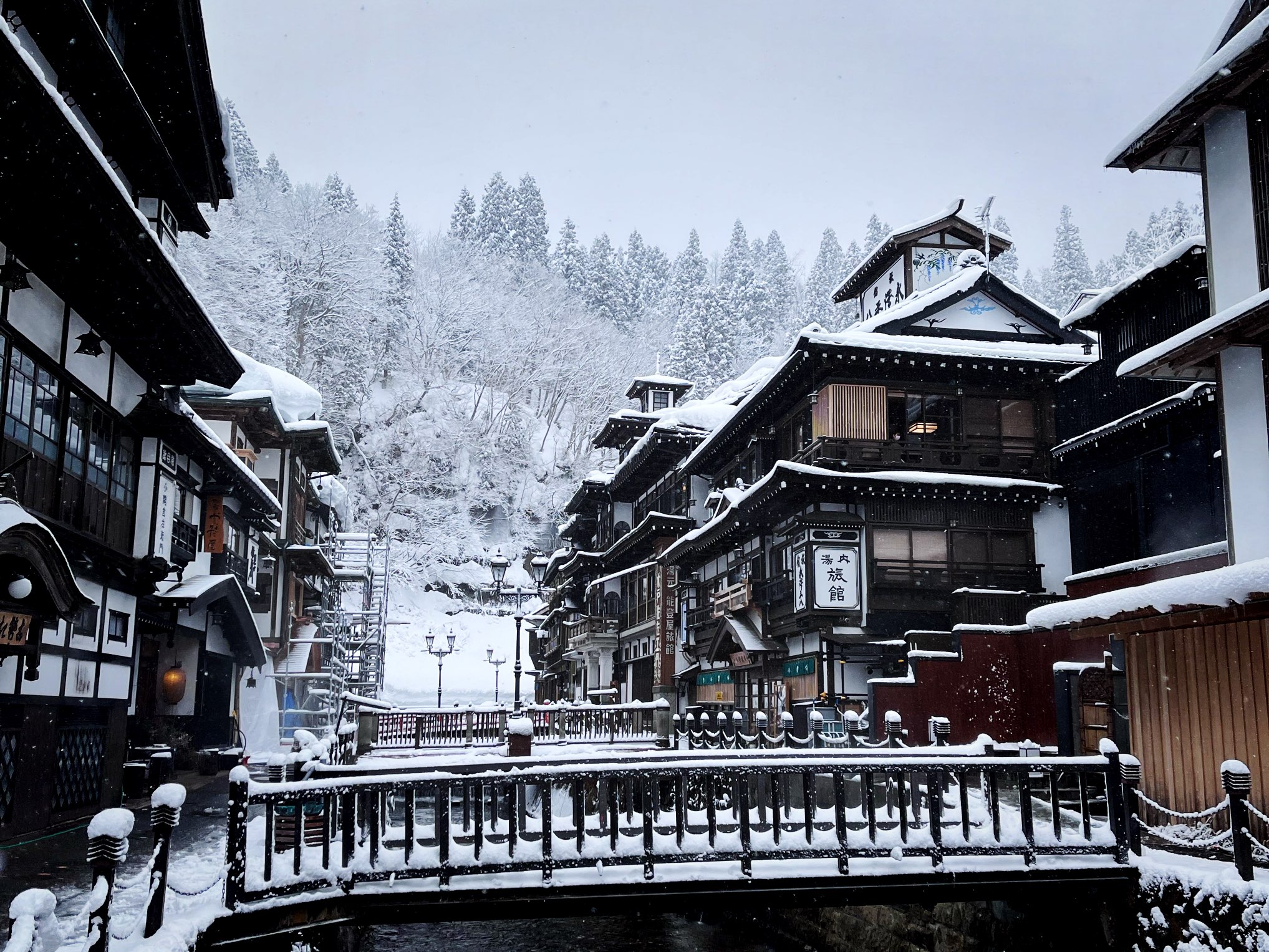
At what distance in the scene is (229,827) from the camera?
909cm

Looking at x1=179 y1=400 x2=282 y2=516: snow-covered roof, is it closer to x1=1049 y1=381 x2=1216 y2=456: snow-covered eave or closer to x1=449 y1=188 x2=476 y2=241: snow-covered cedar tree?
x1=1049 y1=381 x2=1216 y2=456: snow-covered eave

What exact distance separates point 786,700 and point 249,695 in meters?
16.8

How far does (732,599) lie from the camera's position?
3391 centimetres

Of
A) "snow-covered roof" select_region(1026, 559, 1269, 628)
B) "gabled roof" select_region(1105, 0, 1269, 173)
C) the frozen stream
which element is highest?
"gabled roof" select_region(1105, 0, 1269, 173)

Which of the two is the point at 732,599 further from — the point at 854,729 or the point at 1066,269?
the point at 1066,269

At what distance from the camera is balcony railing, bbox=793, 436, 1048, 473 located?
28656 mm

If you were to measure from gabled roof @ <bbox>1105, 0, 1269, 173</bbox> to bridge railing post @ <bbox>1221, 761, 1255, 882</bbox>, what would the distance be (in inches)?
375

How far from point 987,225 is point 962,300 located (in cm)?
421

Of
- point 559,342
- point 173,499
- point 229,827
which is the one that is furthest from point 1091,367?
point 559,342

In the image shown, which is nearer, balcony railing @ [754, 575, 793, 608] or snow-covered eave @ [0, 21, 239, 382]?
snow-covered eave @ [0, 21, 239, 382]

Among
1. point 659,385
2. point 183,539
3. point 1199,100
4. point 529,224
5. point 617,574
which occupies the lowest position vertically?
point 183,539

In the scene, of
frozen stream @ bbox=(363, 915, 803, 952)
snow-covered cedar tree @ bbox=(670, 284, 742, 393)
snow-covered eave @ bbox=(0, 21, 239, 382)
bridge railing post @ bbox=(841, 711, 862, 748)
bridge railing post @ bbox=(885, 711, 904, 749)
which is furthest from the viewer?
snow-covered cedar tree @ bbox=(670, 284, 742, 393)

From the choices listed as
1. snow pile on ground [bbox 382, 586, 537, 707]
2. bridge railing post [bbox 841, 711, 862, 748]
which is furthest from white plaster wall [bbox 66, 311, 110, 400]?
snow pile on ground [bbox 382, 586, 537, 707]

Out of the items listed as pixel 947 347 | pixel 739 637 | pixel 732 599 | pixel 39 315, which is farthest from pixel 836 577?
pixel 39 315
